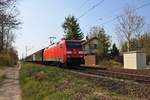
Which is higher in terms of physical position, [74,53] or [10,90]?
[74,53]

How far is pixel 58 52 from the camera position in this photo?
3869 centimetres

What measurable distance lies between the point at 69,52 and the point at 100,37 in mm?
43374

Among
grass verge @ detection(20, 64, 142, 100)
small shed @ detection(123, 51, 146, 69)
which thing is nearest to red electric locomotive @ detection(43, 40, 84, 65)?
small shed @ detection(123, 51, 146, 69)

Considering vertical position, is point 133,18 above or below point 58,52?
above

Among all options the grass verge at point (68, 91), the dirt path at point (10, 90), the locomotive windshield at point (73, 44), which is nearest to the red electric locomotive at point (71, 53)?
the locomotive windshield at point (73, 44)

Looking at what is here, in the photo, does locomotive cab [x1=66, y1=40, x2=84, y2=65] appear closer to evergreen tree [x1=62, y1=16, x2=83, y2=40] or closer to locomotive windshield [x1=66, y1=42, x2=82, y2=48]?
locomotive windshield [x1=66, y1=42, x2=82, y2=48]

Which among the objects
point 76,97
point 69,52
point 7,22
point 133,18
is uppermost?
point 133,18

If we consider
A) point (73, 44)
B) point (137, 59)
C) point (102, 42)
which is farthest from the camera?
point (102, 42)

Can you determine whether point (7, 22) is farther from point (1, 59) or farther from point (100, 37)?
point (100, 37)

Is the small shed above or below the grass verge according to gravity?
above

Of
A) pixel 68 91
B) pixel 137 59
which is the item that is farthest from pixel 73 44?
pixel 68 91

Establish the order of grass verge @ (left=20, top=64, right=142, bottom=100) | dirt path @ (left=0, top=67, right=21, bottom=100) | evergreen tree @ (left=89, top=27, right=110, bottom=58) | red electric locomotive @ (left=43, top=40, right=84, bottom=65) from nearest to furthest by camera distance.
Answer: grass verge @ (left=20, top=64, right=142, bottom=100) → dirt path @ (left=0, top=67, right=21, bottom=100) → red electric locomotive @ (left=43, top=40, right=84, bottom=65) → evergreen tree @ (left=89, top=27, right=110, bottom=58)

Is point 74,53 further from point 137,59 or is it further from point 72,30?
point 72,30

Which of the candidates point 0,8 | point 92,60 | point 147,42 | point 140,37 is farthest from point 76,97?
point 140,37
